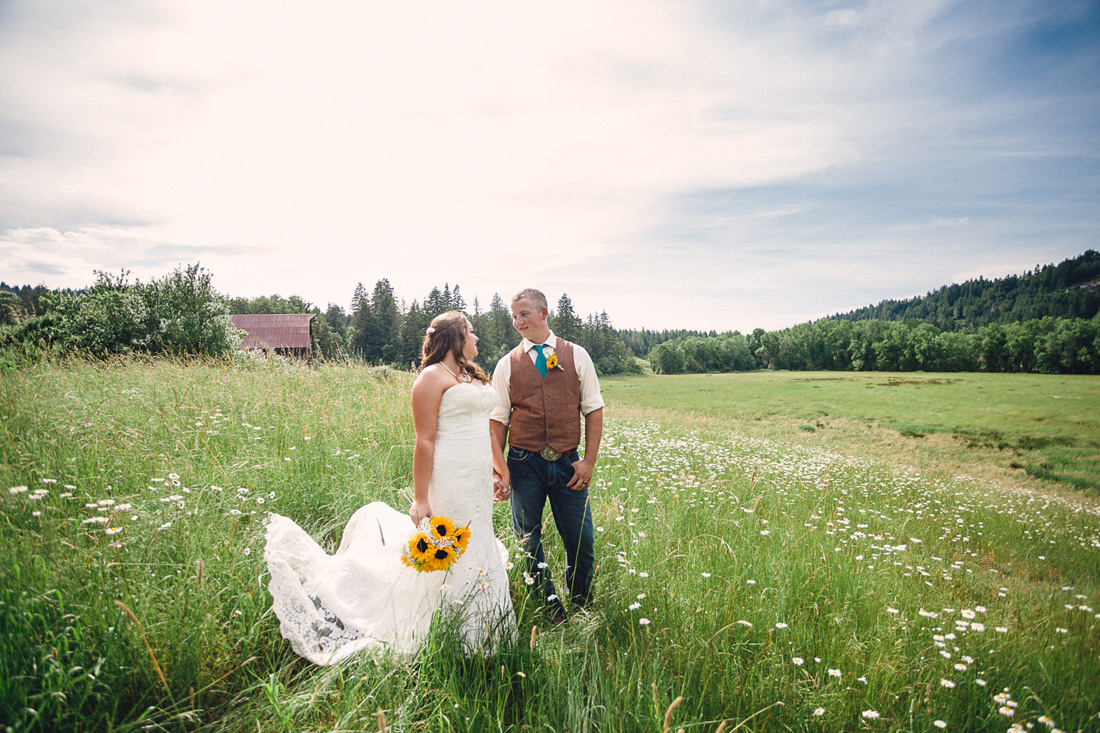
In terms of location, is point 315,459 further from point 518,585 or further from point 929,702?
point 929,702

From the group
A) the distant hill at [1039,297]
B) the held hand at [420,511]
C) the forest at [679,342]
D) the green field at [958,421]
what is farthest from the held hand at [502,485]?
the distant hill at [1039,297]

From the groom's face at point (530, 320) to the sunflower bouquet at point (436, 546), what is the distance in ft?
5.94

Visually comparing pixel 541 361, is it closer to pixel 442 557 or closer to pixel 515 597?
pixel 442 557

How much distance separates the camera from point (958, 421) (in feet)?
73.4

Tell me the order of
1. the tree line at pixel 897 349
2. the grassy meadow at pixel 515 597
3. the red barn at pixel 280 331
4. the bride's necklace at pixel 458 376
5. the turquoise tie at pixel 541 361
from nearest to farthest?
1. the grassy meadow at pixel 515 597
2. the bride's necklace at pixel 458 376
3. the turquoise tie at pixel 541 361
4. the tree line at pixel 897 349
5. the red barn at pixel 280 331

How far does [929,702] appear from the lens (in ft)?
8.07

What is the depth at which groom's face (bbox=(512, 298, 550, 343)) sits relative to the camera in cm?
397

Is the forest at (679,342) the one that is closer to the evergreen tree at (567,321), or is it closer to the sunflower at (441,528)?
the evergreen tree at (567,321)

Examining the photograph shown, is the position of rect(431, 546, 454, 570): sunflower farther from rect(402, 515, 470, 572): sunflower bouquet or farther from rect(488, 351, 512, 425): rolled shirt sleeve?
rect(488, 351, 512, 425): rolled shirt sleeve

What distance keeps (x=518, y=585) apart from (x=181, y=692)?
216cm

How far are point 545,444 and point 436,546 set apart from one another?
1425 mm

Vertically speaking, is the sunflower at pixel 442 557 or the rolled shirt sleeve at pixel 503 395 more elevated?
the rolled shirt sleeve at pixel 503 395

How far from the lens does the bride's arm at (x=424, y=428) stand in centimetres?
308

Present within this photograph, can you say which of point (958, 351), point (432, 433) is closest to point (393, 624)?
point (432, 433)
